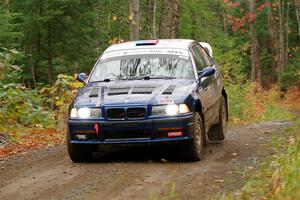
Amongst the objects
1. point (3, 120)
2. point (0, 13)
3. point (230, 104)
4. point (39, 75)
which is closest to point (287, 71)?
point (230, 104)

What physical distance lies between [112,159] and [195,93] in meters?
1.65

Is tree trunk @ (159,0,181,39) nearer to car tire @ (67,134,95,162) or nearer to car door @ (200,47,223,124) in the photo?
car door @ (200,47,223,124)

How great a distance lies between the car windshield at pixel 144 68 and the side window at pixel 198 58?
353 millimetres

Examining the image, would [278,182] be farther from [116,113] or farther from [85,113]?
[85,113]

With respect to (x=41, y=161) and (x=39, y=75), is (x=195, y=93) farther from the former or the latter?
(x=39, y=75)

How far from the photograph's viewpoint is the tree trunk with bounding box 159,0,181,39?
1730 centimetres

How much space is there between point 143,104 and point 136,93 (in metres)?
0.34

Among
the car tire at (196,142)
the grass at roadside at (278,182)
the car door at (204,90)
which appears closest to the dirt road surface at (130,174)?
the car tire at (196,142)

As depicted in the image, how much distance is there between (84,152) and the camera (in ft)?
28.3

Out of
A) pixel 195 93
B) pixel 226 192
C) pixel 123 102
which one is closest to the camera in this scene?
pixel 226 192

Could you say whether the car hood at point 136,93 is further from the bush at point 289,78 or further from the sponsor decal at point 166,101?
the bush at point 289,78

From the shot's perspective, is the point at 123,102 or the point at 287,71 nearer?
the point at 123,102

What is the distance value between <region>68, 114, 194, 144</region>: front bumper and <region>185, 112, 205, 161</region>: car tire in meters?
0.14

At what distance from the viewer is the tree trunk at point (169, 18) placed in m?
17.3
